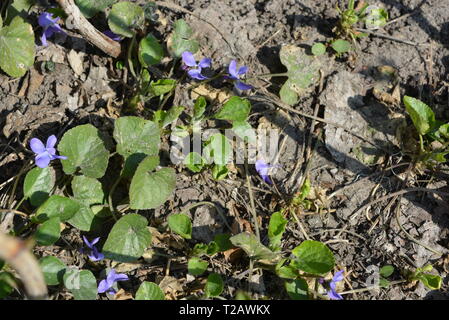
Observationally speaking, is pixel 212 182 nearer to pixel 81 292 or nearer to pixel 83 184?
pixel 83 184

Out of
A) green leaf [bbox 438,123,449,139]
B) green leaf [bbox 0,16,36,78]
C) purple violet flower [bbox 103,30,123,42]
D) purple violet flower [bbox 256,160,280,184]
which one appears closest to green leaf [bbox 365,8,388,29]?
green leaf [bbox 438,123,449,139]

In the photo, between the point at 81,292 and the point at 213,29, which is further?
the point at 213,29

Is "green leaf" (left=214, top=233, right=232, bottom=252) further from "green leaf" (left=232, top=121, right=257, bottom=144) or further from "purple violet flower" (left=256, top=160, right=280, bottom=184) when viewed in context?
"green leaf" (left=232, top=121, right=257, bottom=144)

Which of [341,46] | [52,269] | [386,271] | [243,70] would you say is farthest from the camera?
[341,46]

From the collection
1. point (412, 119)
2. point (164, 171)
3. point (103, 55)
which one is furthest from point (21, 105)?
point (412, 119)

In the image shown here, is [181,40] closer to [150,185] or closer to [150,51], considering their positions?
[150,51]

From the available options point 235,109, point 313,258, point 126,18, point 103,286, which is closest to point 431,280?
point 313,258
